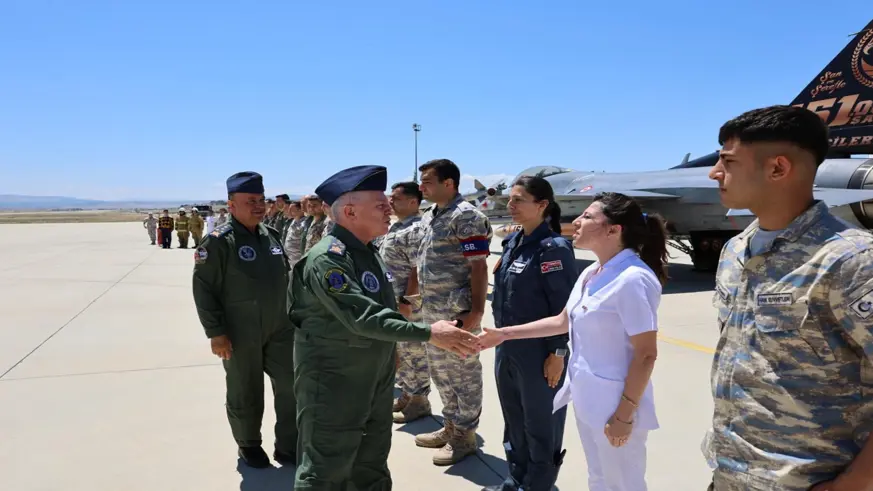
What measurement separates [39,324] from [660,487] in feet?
28.2

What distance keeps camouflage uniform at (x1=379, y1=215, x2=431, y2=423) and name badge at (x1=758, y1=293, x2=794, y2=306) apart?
3.02m

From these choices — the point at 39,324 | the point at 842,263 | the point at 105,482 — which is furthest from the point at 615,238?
the point at 39,324

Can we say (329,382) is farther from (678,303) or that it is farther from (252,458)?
(678,303)

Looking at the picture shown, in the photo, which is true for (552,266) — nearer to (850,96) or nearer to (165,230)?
(850,96)

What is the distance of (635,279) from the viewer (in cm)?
212

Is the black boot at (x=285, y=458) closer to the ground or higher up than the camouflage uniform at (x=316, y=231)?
closer to the ground

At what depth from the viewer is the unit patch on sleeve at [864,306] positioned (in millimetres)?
1271

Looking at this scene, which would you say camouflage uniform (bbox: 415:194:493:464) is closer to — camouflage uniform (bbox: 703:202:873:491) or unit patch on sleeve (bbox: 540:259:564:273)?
unit patch on sleeve (bbox: 540:259:564:273)

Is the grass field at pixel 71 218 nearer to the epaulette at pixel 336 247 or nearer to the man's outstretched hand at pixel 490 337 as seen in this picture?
the epaulette at pixel 336 247

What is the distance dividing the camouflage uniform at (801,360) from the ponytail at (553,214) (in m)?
1.54

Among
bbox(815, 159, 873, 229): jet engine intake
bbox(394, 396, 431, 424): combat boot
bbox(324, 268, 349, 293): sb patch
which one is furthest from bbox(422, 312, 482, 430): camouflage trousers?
bbox(815, 159, 873, 229): jet engine intake

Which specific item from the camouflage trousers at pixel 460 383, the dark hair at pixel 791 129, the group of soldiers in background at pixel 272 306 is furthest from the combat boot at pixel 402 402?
the dark hair at pixel 791 129

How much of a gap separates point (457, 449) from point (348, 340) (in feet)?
5.78

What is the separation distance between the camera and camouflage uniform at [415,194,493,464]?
364cm
